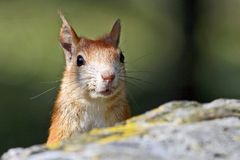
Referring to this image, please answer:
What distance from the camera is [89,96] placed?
653 centimetres

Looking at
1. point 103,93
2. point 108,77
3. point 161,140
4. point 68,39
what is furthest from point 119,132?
point 68,39

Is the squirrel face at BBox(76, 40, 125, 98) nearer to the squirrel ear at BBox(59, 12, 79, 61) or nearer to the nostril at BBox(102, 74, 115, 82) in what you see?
the nostril at BBox(102, 74, 115, 82)

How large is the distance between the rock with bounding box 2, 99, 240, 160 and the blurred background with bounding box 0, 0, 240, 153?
18.0ft

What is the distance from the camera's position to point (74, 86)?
6.71 m

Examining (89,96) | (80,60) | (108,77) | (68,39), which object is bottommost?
(89,96)

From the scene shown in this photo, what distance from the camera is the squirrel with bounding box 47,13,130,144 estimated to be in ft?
20.8

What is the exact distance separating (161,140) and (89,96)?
3.10m

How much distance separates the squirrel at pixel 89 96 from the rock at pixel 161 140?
249cm

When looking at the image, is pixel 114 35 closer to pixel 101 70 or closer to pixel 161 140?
pixel 101 70

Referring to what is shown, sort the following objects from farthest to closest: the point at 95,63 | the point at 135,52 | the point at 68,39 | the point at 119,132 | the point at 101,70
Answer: the point at 135,52 < the point at 68,39 < the point at 95,63 < the point at 101,70 < the point at 119,132

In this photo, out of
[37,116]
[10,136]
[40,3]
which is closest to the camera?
[10,136]

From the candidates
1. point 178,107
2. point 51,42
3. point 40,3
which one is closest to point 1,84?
point 51,42

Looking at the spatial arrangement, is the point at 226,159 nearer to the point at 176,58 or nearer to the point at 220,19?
the point at 176,58

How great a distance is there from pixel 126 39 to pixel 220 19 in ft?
5.61
